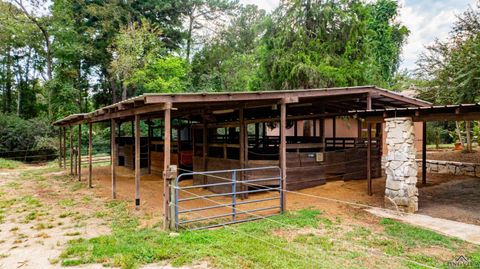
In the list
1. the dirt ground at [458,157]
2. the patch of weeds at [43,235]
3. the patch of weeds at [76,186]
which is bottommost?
the patch of weeds at [76,186]

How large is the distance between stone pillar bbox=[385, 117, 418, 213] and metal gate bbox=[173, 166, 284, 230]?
2.40 m

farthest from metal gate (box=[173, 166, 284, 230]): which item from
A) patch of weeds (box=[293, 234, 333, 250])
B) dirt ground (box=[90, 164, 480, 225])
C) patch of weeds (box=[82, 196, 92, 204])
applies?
patch of weeds (box=[82, 196, 92, 204])

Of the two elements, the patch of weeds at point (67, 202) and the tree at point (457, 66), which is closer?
the patch of weeds at point (67, 202)

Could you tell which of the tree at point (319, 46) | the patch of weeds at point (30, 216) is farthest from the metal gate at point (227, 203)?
the tree at point (319, 46)

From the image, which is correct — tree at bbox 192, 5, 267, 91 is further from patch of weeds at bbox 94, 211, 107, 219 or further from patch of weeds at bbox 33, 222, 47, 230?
patch of weeds at bbox 33, 222, 47, 230

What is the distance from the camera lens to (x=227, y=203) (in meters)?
7.76

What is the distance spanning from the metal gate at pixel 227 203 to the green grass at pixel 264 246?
1.29 feet

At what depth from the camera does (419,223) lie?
5609 millimetres

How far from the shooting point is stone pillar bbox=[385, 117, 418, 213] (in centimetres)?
630

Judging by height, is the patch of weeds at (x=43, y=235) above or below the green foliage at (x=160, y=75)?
below

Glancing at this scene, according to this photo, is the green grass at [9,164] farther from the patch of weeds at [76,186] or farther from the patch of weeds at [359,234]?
the patch of weeds at [359,234]

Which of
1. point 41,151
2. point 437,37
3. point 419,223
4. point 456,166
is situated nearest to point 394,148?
point 419,223

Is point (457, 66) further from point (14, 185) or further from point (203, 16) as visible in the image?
point (14, 185)

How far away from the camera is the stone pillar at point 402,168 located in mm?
6297
